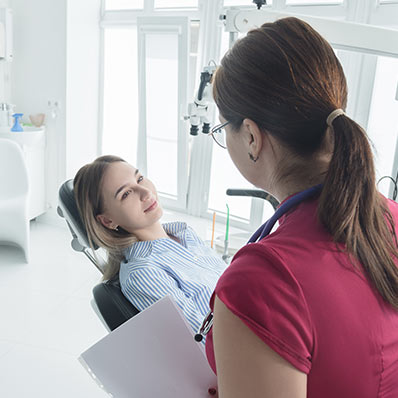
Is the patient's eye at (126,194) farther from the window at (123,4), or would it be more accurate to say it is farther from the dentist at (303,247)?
the window at (123,4)

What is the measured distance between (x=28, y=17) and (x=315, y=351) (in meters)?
3.44

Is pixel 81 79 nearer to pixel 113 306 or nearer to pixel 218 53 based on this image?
pixel 218 53

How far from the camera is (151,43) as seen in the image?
305cm

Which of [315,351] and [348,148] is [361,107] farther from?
[315,351]

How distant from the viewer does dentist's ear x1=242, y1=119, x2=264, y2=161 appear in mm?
684

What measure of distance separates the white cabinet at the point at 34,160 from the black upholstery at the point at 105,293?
1.80m

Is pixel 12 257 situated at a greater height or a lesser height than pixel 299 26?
lesser

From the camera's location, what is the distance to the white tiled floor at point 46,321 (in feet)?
6.08

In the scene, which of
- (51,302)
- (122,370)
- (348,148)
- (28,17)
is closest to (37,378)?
(51,302)

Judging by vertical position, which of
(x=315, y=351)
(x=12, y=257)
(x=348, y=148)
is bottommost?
(x=12, y=257)

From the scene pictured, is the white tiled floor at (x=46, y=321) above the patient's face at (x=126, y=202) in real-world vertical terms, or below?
below

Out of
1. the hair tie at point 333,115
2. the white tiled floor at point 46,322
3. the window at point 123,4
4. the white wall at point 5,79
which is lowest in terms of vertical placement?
the white tiled floor at point 46,322

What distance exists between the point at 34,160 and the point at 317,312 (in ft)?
10.2

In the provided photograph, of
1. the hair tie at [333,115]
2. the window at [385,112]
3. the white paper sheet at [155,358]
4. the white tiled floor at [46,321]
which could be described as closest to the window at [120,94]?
the white tiled floor at [46,321]
